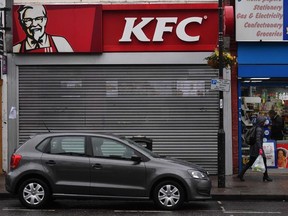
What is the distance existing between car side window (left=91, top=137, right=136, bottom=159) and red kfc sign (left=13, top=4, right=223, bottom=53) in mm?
5626

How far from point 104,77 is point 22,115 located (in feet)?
9.35

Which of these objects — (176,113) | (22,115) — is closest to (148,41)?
(176,113)

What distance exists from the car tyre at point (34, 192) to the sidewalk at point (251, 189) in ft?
5.82

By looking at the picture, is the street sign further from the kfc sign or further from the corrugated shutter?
the kfc sign

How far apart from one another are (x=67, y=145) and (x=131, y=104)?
538 centimetres

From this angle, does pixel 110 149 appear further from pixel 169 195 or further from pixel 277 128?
pixel 277 128

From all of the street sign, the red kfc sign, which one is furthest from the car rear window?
the red kfc sign

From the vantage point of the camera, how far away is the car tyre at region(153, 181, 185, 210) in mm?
9898

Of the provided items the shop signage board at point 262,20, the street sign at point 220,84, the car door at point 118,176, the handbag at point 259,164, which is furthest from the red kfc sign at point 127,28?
the car door at point 118,176

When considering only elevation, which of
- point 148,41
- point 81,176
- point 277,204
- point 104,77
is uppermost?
point 148,41

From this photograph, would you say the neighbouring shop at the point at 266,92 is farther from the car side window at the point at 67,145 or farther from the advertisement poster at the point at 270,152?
the car side window at the point at 67,145

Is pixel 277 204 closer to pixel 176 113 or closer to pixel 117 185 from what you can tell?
pixel 117 185

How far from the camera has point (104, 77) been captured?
15.4 metres

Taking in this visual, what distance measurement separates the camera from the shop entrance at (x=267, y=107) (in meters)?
15.4
